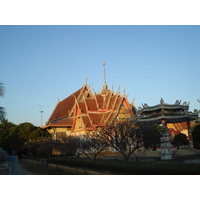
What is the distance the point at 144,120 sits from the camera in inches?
851

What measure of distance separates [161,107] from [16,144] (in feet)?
67.8

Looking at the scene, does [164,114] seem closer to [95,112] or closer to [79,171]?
[79,171]

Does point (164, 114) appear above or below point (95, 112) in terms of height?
below

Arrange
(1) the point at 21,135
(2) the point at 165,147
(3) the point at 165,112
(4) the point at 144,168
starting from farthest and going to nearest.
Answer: (1) the point at 21,135 < (3) the point at 165,112 < (2) the point at 165,147 < (4) the point at 144,168

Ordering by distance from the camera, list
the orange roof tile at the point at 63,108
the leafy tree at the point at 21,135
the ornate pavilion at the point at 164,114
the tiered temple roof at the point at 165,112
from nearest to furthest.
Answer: the ornate pavilion at the point at 164,114, the tiered temple roof at the point at 165,112, the leafy tree at the point at 21,135, the orange roof tile at the point at 63,108

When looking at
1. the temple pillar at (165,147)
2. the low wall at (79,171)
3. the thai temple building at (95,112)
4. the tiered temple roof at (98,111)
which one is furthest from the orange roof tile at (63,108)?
the temple pillar at (165,147)

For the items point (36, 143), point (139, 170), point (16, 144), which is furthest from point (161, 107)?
point (16, 144)

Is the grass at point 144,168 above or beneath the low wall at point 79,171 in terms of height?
above

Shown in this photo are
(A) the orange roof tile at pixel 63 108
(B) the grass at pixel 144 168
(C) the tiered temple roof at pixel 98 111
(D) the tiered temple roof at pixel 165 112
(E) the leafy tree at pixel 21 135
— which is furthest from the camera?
(A) the orange roof tile at pixel 63 108

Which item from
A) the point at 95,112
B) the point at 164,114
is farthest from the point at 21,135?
the point at 164,114

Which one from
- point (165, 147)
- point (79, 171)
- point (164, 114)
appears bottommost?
point (79, 171)

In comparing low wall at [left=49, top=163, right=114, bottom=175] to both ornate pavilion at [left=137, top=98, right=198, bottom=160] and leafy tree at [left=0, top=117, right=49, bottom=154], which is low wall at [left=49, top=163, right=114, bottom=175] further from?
leafy tree at [left=0, top=117, right=49, bottom=154]

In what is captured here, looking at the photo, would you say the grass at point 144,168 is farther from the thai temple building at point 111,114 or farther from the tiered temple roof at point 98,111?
the tiered temple roof at point 98,111

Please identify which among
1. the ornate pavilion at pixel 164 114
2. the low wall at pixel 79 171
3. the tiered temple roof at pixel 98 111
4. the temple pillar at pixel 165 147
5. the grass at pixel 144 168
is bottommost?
the low wall at pixel 79 171
